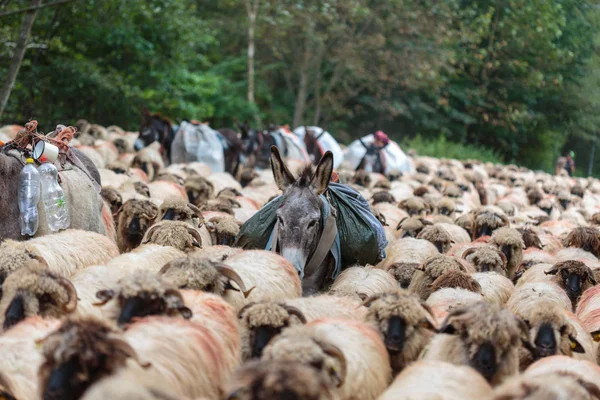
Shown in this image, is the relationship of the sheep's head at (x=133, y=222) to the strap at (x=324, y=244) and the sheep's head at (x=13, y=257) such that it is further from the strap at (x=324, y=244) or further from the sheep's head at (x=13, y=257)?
the sheep's head at (x=13, y=257)

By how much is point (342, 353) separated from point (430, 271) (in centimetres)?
323

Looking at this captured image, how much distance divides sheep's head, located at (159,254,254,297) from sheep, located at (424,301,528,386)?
1.53m

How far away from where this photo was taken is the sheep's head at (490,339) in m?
4.63

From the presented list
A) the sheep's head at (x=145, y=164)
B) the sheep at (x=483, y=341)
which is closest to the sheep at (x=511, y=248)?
the sheep at (x=483, y=341)

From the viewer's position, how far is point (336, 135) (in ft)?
134

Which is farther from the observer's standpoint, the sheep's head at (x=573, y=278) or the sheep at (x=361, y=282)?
the sheep's head at (x=573, y=278)

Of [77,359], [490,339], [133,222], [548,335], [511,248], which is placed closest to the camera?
[77,359]

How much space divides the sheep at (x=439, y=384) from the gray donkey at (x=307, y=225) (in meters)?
2.41

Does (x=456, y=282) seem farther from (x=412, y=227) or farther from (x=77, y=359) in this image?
(x=77, y=359)

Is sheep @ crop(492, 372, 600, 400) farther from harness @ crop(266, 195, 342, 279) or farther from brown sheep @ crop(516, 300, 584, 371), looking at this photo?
harness @ crop(266, 195, 342, 279)

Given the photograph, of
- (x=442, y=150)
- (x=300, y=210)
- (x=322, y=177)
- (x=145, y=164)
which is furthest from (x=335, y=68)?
(x=300, y=210)

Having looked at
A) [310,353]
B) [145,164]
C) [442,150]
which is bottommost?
[442,150]

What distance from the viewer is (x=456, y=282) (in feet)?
22.4

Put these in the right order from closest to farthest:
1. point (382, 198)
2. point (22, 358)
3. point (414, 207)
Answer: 1. point (22, 358)
2. point (414, 207)
3. point (382, 198)
